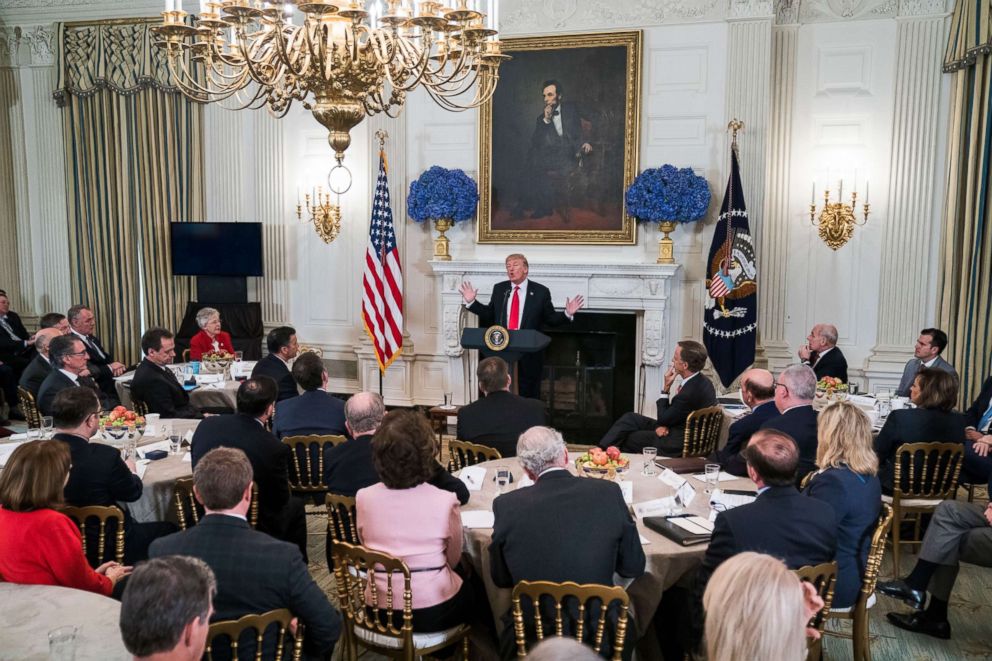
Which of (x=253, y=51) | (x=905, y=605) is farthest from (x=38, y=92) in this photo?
(x=905, y=605)

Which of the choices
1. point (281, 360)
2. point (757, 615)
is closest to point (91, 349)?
point (281, 360)

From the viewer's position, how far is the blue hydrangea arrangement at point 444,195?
821 centimetres

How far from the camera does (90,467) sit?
3.62m

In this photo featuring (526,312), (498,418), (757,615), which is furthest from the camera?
(526,312)

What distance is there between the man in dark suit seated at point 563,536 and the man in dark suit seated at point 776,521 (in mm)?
329

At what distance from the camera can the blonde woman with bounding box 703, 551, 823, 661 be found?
1862 mm

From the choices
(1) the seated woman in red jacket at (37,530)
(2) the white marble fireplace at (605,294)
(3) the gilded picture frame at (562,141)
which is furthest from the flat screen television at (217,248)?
(1) the seated woman in red jacket at (37,530)

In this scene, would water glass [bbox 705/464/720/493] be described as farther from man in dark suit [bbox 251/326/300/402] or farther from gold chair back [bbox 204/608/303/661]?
man in dark suit [bbox 251/326/300/402]

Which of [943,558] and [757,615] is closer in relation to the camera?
[757,615]

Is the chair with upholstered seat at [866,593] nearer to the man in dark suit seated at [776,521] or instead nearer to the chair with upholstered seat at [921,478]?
the man in dark suit seated at [776,521]

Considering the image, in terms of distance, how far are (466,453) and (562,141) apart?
4.50 meters

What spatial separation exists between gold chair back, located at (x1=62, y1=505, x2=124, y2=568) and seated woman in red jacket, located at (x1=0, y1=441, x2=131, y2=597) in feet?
0.93

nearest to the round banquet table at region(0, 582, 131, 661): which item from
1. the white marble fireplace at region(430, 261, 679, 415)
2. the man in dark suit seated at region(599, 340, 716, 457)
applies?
the man in dark suit seated at region(599, 340, 716, 457)

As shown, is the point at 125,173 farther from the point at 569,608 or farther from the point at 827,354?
the point at 569,608
